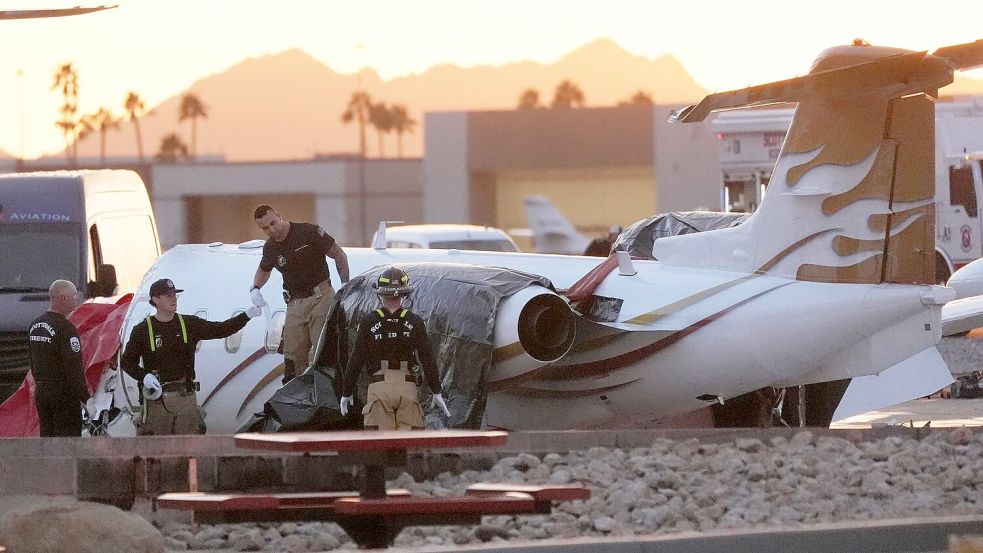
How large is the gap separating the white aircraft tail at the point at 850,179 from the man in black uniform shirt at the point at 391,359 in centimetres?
335

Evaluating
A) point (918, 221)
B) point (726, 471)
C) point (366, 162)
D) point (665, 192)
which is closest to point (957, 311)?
point (918, 221)

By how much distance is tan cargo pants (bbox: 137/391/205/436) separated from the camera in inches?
582

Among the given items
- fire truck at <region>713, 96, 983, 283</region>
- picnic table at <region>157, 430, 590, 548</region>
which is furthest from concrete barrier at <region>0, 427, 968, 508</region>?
fire truck at <region>713, 96, 983, 283</region>

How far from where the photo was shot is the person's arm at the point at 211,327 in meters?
14.9

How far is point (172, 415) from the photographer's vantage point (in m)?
14.8

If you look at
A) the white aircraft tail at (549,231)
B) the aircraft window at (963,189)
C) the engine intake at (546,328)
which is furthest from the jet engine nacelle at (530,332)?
the white aircraft tail at (549,231)

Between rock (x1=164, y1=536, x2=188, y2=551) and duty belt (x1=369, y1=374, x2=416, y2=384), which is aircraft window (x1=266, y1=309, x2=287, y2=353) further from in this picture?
rock (x1=164, y1=536, x2=188, y2=551)

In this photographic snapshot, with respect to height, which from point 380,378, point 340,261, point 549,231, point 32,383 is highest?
point 340,261

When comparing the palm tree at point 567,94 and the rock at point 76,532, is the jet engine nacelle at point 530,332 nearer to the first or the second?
the rock at point 76,532

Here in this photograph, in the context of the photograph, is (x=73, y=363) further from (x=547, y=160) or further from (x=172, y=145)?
(x=172, y=145)

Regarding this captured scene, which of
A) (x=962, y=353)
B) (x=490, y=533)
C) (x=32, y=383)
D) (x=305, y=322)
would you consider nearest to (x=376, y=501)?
(x=490, y=533)

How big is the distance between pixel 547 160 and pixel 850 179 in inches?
2717

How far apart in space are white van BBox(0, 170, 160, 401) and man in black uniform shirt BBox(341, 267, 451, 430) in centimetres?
683

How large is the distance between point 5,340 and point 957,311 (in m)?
10.3
